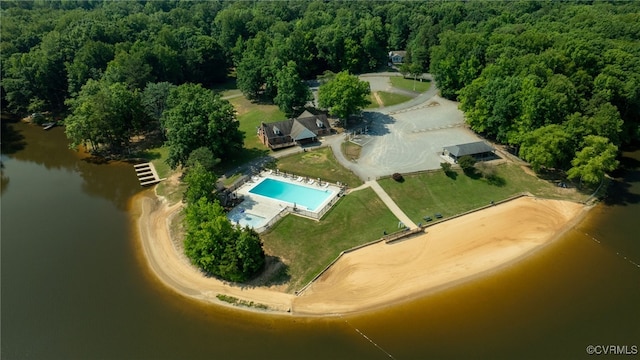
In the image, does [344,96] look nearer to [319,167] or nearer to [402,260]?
[319,167]

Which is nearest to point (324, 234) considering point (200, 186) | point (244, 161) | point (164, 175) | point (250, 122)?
point (200, 186)

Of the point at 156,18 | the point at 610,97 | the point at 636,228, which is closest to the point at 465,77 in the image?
the point at 610,97

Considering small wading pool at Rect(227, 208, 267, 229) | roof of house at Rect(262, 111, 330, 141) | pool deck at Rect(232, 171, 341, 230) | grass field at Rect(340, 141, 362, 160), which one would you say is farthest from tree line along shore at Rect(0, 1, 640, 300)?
grass field at Rect(340, 141, 362, 160)

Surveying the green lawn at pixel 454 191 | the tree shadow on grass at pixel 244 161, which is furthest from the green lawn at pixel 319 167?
the green lawn at pixel 454 191

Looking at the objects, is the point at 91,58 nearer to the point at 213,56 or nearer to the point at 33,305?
the point at 213,56

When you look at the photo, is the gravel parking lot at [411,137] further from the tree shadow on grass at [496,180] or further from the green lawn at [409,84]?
the green lawn at [409,84]
